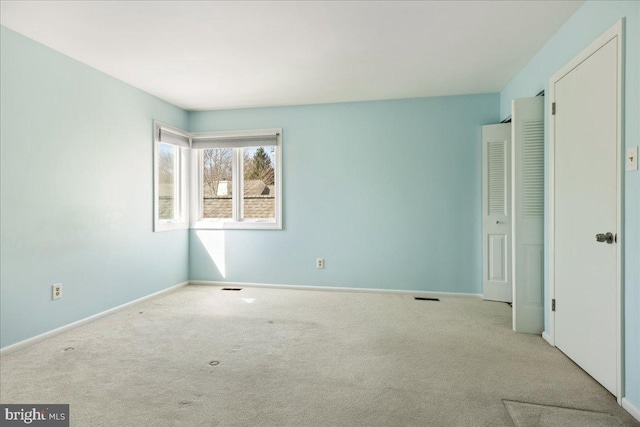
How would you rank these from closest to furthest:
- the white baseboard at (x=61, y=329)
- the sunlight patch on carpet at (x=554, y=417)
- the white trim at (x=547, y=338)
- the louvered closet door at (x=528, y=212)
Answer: the sunlight patch on carpet at (x=554, y=417), the white baseboard at (x=61, y=329), the white trim at (x=547, y=338), the louvered closet door at (x=528, y=212)

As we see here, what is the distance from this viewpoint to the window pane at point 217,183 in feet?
16.8

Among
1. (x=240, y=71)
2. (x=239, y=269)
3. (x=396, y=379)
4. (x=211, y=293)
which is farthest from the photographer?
(x=239, y=269)

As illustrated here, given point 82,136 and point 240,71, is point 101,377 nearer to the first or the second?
point 82,136

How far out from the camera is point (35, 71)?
2.91m

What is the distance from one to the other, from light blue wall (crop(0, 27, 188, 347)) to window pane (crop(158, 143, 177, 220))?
0.28m

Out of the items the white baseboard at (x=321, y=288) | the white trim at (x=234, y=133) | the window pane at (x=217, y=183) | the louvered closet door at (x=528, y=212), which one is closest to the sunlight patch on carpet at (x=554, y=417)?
the louvered closet door at (x=528, y=212)

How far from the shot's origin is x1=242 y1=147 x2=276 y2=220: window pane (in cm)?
496

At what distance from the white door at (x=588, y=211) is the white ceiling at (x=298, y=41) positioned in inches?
25.2

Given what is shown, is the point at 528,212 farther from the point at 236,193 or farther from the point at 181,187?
the point at 181,187

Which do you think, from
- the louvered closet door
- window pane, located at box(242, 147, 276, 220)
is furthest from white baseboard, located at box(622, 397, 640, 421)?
window pane, located at box(242, 147, 276, 220)

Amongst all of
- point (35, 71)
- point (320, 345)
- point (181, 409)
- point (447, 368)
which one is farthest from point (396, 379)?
point (35, 71)

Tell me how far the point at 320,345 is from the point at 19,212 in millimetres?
2627

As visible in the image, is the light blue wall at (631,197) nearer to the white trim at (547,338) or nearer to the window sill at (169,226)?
the white trim at (547,338)

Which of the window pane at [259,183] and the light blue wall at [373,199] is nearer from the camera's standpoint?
the light blue wall at [373,199]
